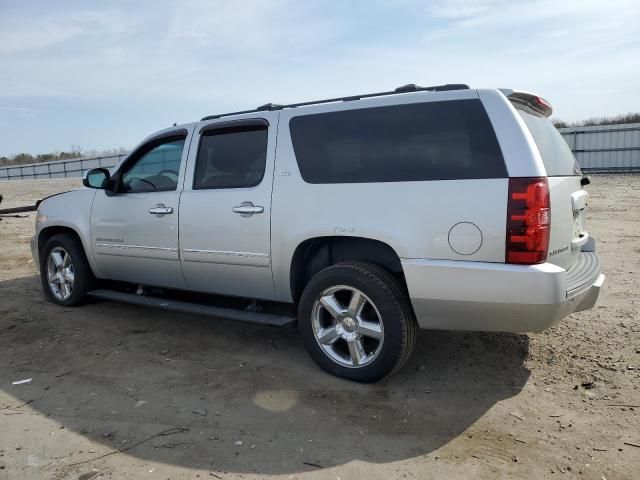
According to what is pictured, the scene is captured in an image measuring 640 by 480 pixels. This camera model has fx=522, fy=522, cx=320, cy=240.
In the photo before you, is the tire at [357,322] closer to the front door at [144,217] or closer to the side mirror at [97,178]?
the front door at [144,217]

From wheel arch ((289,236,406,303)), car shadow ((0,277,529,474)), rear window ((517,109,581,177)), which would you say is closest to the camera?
car shadow ((0,277,529,474))

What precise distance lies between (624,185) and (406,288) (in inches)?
757

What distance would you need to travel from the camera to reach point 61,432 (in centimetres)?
310

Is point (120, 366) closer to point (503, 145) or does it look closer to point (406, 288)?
point (406, 288)

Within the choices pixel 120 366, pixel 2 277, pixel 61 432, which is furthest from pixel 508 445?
pixel 2 277

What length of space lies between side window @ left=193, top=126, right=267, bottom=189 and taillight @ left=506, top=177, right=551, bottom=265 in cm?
193

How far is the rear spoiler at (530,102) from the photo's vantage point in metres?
3.40

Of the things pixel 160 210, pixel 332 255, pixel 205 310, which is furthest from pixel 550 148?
pixel 160 210

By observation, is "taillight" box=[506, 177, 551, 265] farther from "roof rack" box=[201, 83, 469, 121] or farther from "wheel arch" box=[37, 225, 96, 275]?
"wheel arch" box=[37, 225, 96, 275]

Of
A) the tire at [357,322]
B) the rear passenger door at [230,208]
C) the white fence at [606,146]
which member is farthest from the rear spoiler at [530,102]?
the white fence at [606,146]

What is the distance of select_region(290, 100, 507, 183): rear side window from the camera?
126 inches

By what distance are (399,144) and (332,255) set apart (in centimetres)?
100

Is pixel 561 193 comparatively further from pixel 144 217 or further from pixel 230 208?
pixel 144 217

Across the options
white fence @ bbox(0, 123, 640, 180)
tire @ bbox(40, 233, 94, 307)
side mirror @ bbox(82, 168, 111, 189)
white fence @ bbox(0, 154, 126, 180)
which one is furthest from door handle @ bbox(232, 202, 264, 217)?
white fence @ bbox(0, 154, 126, 180)
